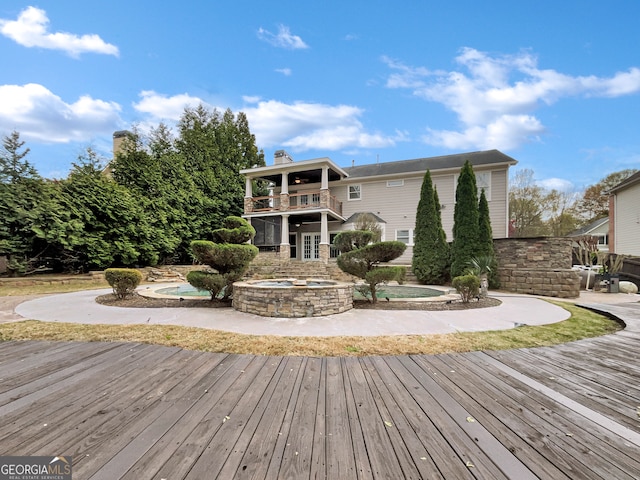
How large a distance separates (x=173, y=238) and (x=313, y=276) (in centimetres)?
810

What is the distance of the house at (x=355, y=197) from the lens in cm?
1489

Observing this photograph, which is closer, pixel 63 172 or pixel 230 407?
pixel 230 407

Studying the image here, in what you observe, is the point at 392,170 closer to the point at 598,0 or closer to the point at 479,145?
the point at 479,145

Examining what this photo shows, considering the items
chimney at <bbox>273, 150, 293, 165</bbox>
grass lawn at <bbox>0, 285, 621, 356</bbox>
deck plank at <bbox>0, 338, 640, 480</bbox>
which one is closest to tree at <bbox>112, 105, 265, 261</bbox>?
chimney at <bbox>273, 150, 293, 165</bbox>

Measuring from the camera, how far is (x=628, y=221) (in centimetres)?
1505

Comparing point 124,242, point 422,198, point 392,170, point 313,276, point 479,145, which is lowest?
point 313,276

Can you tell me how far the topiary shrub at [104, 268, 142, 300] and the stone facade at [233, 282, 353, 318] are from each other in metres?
3.74

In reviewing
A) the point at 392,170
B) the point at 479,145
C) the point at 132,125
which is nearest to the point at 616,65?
the point at 479,145

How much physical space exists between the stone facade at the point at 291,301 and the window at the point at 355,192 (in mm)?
12131

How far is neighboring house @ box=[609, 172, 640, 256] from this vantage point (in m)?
14.3

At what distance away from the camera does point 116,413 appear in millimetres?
2064

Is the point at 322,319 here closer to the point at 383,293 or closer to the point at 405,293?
the point at 383,293

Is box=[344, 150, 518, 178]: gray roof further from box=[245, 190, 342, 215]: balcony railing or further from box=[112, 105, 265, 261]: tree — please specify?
box=[112, 105, 265, 261]: tree

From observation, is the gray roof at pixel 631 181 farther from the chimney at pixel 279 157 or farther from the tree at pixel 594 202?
the chimney at pixel 279 157
